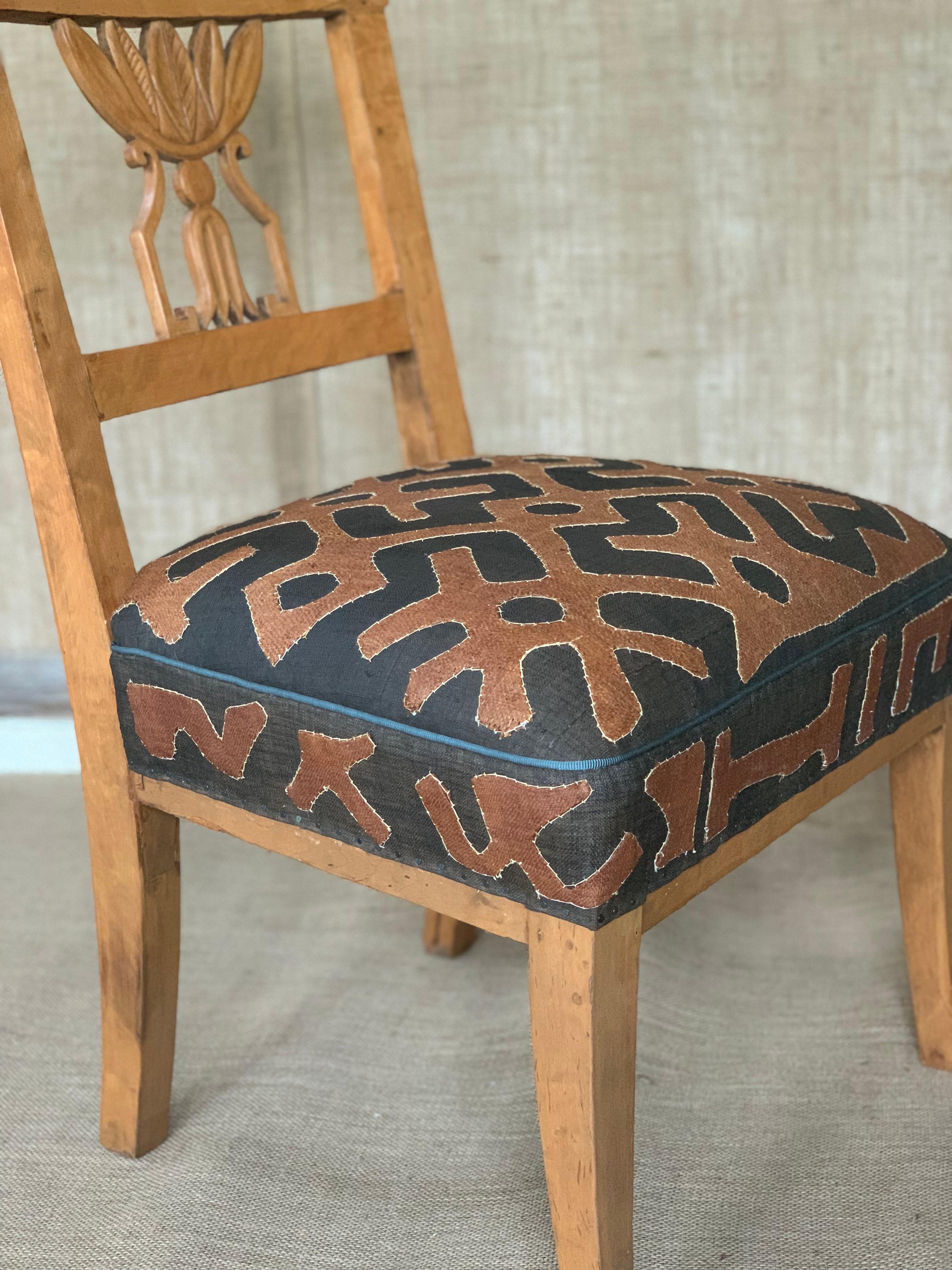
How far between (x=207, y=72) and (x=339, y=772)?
625 millimetres

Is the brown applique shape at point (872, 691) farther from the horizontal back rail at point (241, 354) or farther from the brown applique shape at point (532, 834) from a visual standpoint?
the horizontal back rail at point (241, 354)

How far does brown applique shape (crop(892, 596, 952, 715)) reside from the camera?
0.85 meters

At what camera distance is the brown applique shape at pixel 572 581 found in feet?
2.17

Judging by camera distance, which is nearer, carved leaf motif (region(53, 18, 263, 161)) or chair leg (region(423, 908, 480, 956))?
carved leaf motif (region(53, 18, 263, 161))

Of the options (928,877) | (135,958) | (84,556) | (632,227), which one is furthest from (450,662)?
(632,227)

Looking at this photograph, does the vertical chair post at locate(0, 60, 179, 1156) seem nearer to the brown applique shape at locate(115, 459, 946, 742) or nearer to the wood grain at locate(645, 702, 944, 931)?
the brown applique shape at locate(115, 459, 946, 742)

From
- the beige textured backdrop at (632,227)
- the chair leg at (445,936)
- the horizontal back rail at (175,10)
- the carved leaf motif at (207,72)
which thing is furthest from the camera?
the beige textured backdrop at (632,227)

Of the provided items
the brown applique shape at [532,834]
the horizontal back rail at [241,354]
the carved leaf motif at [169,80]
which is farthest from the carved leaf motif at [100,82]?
the brown applique shape at [532,834]

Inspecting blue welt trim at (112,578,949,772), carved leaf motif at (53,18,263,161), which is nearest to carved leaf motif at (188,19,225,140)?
carved leaf motif at (53,18,263,161)

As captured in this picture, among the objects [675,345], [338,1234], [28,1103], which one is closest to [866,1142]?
[338,1234]

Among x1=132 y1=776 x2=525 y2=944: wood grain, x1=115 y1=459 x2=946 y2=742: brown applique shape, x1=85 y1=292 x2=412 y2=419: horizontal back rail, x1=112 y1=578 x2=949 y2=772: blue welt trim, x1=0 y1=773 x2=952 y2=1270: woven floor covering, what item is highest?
x1=85 y1=292 x2=412 y2=419: horizontal back rail

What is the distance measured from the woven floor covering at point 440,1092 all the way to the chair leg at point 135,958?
0.05 metres

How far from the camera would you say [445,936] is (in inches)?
50.8

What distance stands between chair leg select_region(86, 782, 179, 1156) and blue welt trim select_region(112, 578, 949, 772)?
0.49ft
